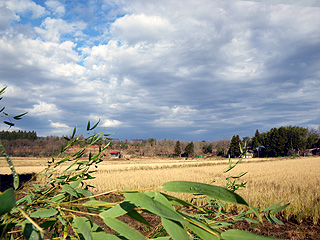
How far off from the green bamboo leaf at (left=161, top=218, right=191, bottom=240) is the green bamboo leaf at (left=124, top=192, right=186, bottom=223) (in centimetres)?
3

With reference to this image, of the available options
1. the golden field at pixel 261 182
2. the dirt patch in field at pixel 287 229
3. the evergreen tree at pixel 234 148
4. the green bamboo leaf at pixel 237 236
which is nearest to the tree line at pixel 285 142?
the evergreen tree at pixel 234 148

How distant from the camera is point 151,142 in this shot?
Result: 272 ft

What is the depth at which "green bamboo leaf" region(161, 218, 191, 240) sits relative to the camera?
0.55 m

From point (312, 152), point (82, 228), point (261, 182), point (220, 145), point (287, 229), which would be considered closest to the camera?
point (82, 228)

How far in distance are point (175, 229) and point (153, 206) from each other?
3.4 inches

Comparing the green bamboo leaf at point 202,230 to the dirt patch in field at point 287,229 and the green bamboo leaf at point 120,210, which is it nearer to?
the green bamboo leaf at point 120,210

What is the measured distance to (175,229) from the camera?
1.84ft

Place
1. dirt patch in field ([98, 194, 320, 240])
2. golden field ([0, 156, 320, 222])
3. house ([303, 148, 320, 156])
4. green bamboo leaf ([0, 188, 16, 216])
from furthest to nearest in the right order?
1. house ([303, 148, 320, 156])
2. golden field ([0, 156, 320, 222])
3. dirt patch in field ([98, 194, 320, 240])
4. green bamboo leaf ([0, 188, 16, 216])

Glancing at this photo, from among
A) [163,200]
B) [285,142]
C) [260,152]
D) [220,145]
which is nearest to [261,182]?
[163,200]

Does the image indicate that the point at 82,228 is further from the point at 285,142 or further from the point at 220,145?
the point at 220,145

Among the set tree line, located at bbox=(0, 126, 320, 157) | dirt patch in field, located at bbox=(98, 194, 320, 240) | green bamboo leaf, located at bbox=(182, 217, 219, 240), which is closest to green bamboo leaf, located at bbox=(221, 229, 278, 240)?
green bamboo leaf, located at bbox=(182, 217, 219, 240)

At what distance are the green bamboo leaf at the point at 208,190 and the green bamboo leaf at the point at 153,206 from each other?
0.06m

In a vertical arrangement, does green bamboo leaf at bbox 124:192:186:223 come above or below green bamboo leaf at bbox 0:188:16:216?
below

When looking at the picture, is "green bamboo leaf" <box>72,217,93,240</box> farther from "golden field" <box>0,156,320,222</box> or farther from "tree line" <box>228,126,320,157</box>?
"tree line" <box>228,126,320,157</box>
